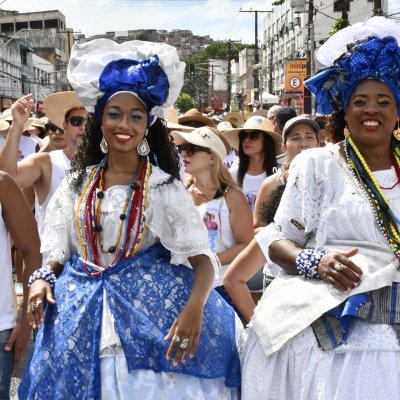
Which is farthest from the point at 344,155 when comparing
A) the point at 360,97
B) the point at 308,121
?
the point at 308,121

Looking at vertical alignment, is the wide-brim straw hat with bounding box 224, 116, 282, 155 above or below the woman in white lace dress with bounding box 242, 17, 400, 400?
above

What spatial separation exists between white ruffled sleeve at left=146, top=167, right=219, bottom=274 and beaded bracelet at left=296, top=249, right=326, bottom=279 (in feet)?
1.29

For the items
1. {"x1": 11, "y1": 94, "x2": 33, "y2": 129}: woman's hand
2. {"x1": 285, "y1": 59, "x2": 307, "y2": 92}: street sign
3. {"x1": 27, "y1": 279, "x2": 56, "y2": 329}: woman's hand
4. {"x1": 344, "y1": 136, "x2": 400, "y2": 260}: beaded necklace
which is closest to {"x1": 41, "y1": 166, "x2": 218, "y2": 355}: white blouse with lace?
{"x1": 27, "y1": 279, "x2": 56, "y2": 329}: woman's hand

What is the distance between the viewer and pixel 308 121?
19.6ft

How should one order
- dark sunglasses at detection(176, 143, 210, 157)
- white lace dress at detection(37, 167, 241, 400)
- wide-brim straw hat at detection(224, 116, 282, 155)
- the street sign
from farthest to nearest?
the street sign
wide-brim straw hat at detection(224, 116, 282, 155)
dark sunglasses at detection(176, 143, 210, 157)
white lace dress at detection(37, 167, 241, 400)

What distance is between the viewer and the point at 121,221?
3.10 meters

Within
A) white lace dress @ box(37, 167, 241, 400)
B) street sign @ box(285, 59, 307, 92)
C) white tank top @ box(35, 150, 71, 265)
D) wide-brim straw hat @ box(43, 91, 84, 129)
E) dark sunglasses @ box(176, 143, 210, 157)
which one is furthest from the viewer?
street sign @ box(285, 59, 307, 92)

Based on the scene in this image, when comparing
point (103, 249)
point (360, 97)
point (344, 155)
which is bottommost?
point (103, 249)

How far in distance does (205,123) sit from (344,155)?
17.7 feet

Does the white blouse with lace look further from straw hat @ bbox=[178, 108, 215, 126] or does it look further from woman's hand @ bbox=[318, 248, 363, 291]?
straw hat @ bbox=[178, 108, 215, 126]

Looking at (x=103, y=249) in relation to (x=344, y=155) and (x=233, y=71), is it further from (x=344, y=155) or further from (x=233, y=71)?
(x=233, y=71)

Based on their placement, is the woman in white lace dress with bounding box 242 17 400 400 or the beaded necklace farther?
the beaded necklace

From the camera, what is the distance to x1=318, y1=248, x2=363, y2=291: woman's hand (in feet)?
9.11

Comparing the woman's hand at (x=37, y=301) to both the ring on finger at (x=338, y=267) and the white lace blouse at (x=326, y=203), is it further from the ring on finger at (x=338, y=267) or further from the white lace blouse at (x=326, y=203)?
the ring on finger at (x=338, y=267)
